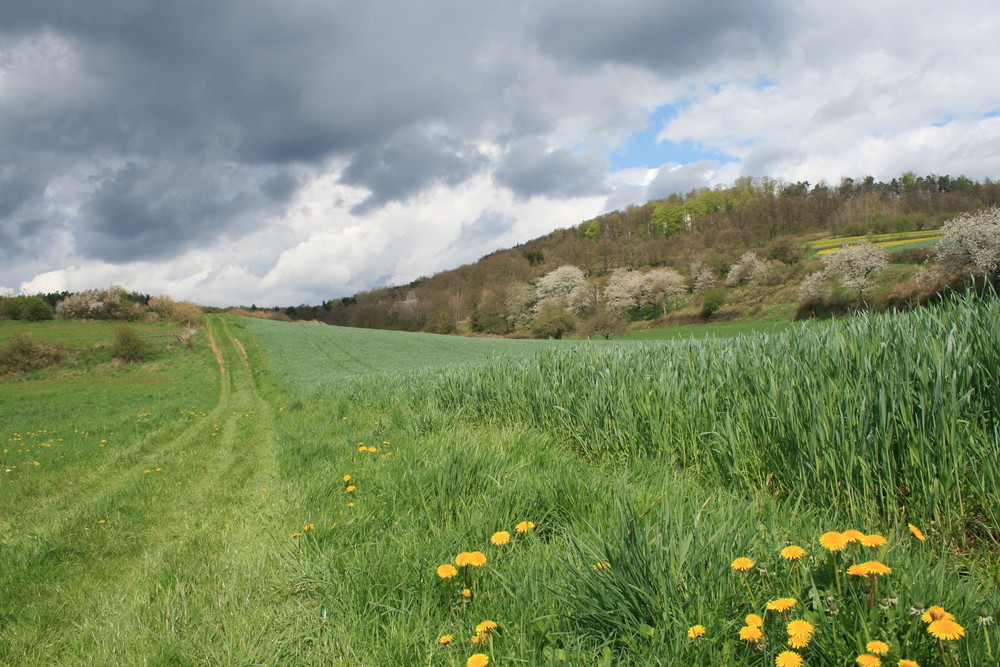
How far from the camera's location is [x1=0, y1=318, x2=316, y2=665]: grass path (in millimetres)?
2436

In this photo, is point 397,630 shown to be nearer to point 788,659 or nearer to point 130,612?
point 788,659

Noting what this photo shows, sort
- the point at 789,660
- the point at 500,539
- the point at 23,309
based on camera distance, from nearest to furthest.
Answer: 1. the point at 789,660
2. the point at 500,539
3. the point at 23,309

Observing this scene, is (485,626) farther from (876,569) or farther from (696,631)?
(876,569)

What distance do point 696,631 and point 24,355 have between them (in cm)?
4892

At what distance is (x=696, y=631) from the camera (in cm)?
162

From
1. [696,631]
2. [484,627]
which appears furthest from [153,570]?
[696,631]

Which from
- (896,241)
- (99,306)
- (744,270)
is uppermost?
(99,306)

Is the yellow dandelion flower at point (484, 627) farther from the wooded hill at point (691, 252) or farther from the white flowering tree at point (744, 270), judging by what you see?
the white flowering tree at point (744, 270)

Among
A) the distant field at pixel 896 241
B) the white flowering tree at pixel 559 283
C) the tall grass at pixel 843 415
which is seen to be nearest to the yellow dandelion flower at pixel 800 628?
the tall grass at pixel 843 415

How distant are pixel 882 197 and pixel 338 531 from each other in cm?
12988

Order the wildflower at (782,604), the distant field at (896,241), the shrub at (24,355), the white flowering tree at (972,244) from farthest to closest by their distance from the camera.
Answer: the distant field at (896,241)
the shrub at (24,355)
the white flowering tree at (972,244)
the wildflower at (782,604)

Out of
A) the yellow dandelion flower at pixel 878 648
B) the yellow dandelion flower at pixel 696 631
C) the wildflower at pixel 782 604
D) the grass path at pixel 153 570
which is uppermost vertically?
the wildflower at pixel 782 604

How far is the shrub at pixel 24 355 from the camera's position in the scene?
34.0 meters

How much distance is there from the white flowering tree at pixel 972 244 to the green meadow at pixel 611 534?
1669 inches
